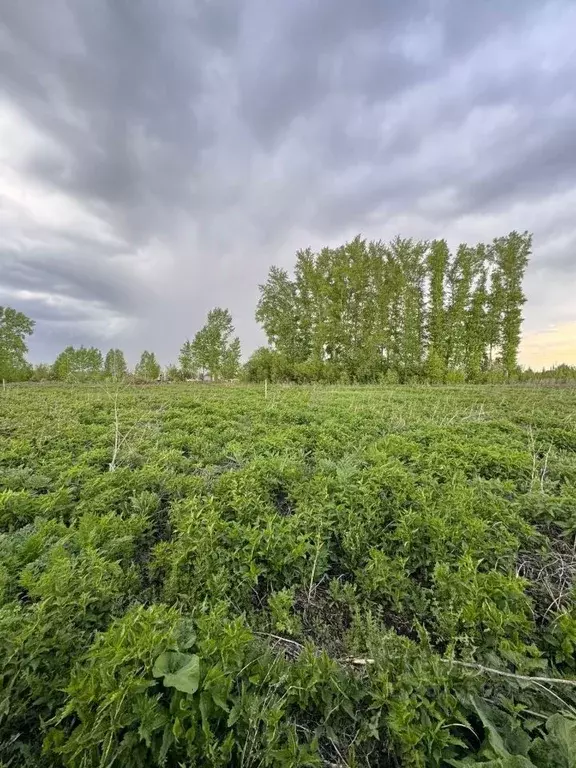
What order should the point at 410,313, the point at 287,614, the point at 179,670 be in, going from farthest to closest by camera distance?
1. the point at 410,313
2. the point at 287,614
3. the point at 179,670

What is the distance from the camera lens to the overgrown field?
1.25 m

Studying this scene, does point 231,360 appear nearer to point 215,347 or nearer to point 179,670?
point 215,347

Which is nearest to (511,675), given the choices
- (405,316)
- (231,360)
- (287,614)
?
(287,614)

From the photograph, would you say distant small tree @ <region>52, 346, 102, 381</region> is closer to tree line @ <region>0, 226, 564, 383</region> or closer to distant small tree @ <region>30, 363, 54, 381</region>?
distant small tree @ <region>30, 363, 54, 381</region>

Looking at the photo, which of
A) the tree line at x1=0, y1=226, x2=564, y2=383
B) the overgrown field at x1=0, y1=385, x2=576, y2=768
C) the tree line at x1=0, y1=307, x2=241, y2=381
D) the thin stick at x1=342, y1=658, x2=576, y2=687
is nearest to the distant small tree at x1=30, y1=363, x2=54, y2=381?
the tree line at x1=0, y1=307, x2=241, y2=381

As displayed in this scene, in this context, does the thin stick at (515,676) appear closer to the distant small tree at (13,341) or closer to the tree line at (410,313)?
the tree line at (410,313)

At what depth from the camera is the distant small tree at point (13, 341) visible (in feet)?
108

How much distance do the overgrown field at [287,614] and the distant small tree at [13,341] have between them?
38.7 metres

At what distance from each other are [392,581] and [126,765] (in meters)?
1.65

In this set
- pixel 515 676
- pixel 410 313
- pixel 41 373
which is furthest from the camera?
pixel 41 373

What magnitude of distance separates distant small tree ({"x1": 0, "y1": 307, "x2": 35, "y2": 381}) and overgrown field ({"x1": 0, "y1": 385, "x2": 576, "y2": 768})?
1523 inches

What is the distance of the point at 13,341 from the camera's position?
33875 millimetres

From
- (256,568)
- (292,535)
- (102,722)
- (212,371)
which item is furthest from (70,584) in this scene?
(212,371)

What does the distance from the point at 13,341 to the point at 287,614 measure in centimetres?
4360
